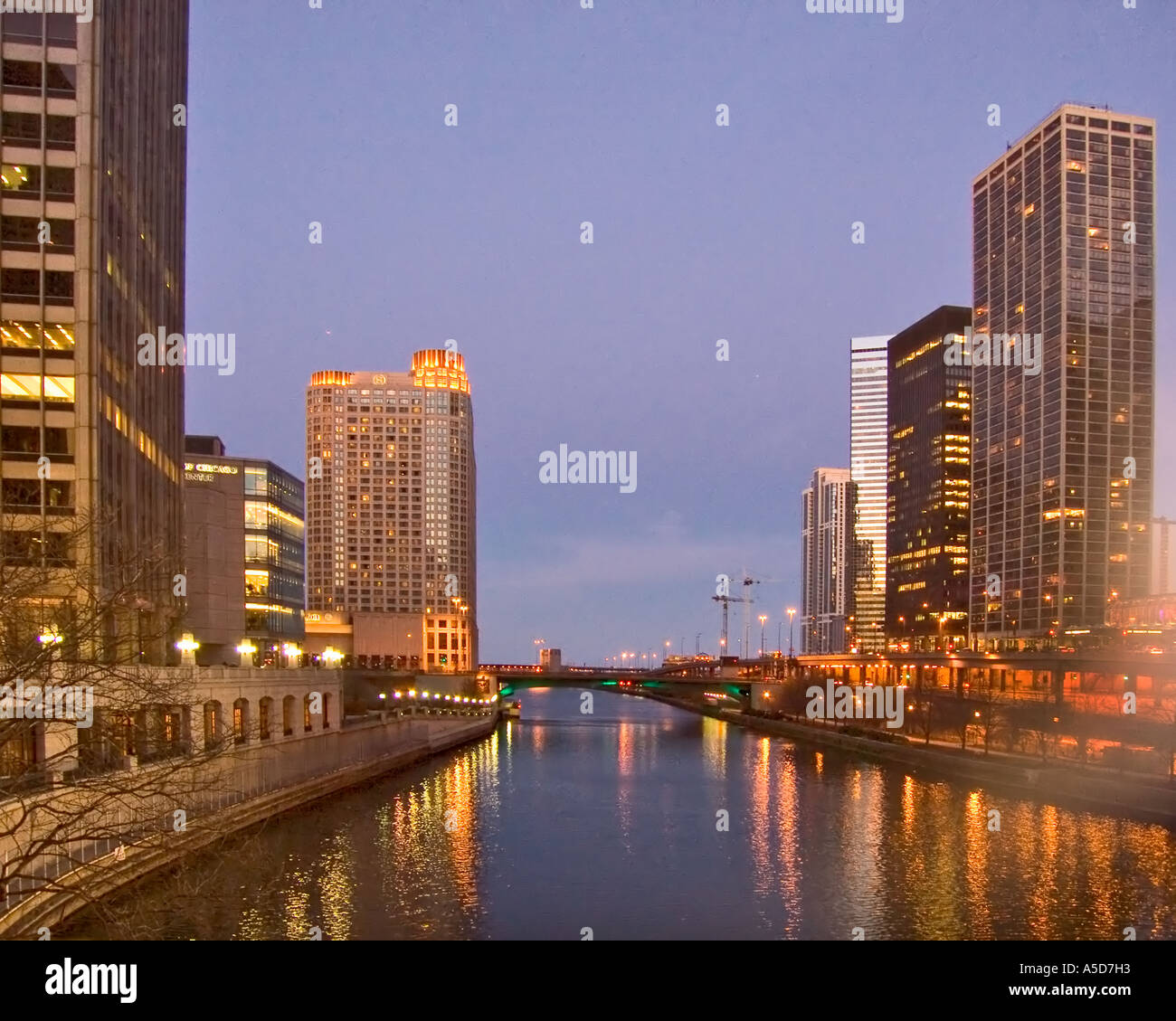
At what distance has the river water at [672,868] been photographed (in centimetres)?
2775

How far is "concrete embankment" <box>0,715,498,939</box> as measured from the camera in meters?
11.0

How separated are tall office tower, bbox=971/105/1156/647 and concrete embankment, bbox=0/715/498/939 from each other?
105 m

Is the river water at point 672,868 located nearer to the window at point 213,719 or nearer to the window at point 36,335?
the window at point 213,719

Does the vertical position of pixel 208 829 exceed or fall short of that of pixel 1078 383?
it falls short

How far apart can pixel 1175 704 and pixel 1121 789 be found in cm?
2165

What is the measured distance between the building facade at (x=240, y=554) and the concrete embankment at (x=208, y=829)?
13.8 m

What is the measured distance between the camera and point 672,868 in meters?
36.0

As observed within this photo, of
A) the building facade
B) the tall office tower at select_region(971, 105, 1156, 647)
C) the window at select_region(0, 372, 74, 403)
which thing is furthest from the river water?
the tall office tower at select_region(971, 105, 1156, 647)

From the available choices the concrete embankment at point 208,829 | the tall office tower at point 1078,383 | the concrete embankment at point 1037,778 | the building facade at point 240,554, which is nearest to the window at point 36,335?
the building facade at point 240,554

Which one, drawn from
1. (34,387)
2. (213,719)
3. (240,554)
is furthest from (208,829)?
(240,554)

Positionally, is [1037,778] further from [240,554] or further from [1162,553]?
[1162,553]

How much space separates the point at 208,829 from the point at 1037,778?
52561 mm
